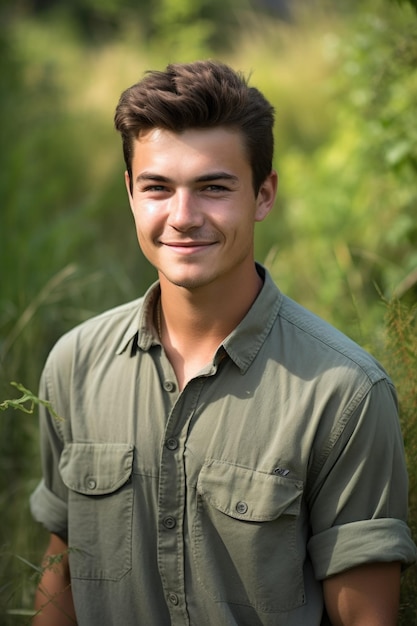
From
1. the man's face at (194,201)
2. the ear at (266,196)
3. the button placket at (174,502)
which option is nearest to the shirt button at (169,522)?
the button placket at (174,502)

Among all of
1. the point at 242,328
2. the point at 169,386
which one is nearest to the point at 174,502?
the point at 169,386

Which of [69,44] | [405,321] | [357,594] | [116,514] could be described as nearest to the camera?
[357,594]

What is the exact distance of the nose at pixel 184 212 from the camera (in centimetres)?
234

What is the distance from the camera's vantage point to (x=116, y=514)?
2.45 m

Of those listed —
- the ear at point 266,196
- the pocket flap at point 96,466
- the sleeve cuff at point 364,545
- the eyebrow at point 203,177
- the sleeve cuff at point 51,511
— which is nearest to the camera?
the sleeve cuff at point 364,545

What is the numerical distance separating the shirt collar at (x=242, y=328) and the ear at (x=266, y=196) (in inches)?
A: 6.3

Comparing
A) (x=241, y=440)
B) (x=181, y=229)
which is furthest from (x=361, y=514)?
(x=181, y=229)

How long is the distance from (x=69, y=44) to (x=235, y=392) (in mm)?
11682

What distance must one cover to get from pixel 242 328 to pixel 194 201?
0.36 meters

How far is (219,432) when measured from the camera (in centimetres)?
236

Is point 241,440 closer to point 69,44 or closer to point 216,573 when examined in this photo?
point 216,573

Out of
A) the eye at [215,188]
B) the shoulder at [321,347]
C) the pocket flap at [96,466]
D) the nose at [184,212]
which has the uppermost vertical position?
the eye at [215,188]

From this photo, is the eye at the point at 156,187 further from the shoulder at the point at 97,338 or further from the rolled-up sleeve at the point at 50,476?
the rolled-up sleeve at the point at 50,476

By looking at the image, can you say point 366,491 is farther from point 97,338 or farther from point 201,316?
point 97,338
